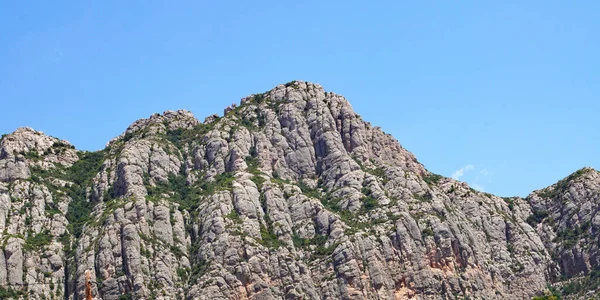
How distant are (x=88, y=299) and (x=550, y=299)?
456 feet

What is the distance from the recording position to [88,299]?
7381cm

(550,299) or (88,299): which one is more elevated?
(550,299)

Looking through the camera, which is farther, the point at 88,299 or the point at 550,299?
the point at 550,299

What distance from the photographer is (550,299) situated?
195875mm
